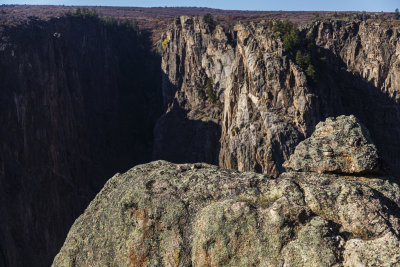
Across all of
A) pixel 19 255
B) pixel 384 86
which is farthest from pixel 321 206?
pixel 384 86

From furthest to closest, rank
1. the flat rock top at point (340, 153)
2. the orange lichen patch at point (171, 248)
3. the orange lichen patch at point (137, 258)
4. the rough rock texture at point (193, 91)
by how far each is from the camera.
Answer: the rough rock texture at point (193, 91) → the flat rock top at point (340, 153) → the orange lichen patch at point (137, 258) → the orange lichen patch at point (171, 248)

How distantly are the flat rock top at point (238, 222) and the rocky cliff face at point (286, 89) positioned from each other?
39696 mm

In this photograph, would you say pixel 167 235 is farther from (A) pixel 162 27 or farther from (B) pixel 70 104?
(A) pixel 162 27

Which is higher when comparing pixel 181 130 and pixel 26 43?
pixel 26 43

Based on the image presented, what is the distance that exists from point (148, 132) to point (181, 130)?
15.9m

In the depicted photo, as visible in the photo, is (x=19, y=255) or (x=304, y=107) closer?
(x=19, y=255)

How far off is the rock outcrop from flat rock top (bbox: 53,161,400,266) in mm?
24

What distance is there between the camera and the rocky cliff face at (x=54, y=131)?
44719mm

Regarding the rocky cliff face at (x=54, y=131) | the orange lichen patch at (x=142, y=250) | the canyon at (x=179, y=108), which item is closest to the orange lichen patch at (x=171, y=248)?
the orange lichen patch at (x=142, y=250)

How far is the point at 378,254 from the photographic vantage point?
7.92 meters

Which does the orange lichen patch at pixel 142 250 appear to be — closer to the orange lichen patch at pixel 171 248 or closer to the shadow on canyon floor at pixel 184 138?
the orange lichen patch at pixel 171 248

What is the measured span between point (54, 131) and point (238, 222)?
52.0m

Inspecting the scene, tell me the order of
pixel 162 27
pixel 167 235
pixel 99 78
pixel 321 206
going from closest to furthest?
pixel 321 206
pixel 167 235
pixel 99 78
pixel 162 27

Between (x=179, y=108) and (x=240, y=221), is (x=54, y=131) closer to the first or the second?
(x=179, y=108)
